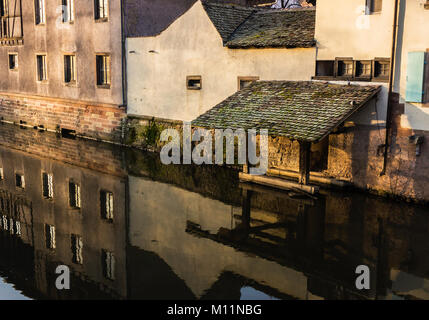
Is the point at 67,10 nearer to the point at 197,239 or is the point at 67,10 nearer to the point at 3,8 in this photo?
the point at 3,8

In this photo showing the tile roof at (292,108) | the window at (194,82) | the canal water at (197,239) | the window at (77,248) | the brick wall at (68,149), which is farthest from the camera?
the window at (194,82)

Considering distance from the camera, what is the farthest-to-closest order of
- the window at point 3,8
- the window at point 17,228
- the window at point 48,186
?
the window at point 3,8 < the window at point 48,186 < the window at point 17,228

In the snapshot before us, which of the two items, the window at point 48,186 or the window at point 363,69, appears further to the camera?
the window at point 48,186

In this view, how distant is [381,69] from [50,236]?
30.3ft

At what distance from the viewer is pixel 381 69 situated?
13203mm

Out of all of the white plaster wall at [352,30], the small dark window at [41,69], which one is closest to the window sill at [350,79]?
the white plaster wall at [352,30]

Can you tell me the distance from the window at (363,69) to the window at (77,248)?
838cm

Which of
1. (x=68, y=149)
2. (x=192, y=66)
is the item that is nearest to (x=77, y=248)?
(x=192, y=66)

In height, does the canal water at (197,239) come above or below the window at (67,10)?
below

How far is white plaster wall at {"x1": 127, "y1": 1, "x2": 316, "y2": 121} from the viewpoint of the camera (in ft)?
50.7

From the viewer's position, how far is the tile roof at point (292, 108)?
12.2 metres

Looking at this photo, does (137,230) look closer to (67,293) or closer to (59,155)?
(67,293)

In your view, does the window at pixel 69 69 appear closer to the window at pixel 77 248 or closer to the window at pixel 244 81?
the window at pixel 244 81

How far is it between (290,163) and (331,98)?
3056 mm
